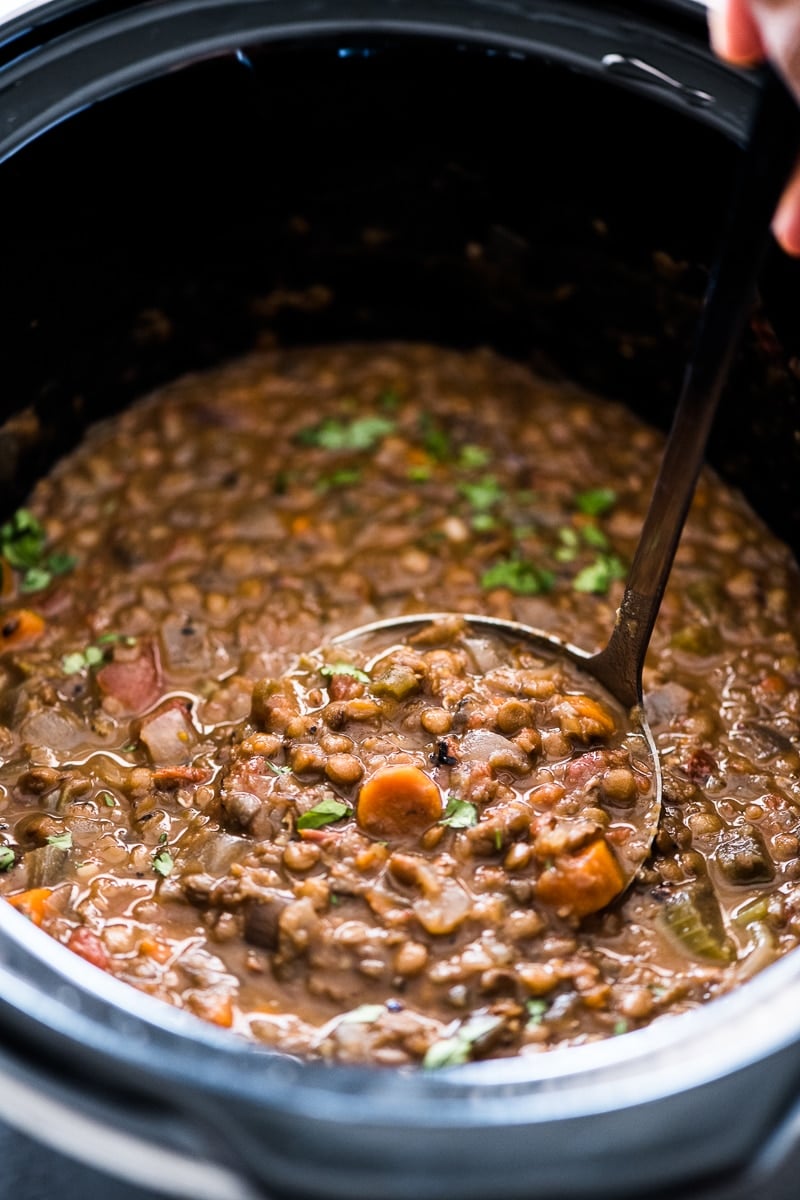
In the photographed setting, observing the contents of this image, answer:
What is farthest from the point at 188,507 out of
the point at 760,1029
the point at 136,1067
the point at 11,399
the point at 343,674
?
the point at 760,1029

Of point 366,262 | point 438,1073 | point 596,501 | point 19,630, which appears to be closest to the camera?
point 438,1073

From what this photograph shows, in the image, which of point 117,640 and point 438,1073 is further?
point 117,640

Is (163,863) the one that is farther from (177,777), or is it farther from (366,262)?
(366,262)

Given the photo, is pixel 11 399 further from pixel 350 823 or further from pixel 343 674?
pixel 350 823

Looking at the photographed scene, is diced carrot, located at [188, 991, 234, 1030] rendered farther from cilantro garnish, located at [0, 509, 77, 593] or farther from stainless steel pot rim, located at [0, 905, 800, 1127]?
cilantro garnish, located at [0, 509, 77, 593]

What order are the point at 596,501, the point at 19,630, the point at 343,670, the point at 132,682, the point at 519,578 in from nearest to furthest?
1. the point at 343,670
2. the point at 132,682
3. the point at 19,630
4. the point at 519,578
5. the point at 596,501

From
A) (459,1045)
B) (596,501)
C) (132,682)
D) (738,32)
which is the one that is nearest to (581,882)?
(459,1045)

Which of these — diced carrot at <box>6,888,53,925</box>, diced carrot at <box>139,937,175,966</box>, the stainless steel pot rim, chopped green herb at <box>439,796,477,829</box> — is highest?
the stainless steel pot rim

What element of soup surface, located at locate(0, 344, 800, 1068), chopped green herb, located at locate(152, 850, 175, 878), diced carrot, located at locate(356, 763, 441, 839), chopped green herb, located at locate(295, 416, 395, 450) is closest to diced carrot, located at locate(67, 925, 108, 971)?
soup surface, located at locate(0, 344, 800, 1068)
